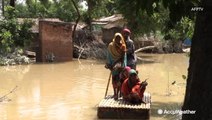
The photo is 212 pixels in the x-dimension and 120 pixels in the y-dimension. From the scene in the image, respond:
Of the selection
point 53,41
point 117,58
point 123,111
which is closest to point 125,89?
point 123,111

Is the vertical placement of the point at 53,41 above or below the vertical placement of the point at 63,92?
above

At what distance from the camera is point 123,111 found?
25.9 feet

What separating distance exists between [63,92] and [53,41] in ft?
36.1

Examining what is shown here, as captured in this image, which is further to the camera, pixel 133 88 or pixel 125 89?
pixel 125 89

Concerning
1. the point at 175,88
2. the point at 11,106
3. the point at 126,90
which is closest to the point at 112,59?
the point at 126,90

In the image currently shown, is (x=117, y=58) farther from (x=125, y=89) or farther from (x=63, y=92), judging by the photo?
(x=63, y=92)

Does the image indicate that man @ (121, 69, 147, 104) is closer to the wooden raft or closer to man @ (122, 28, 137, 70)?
the wooden raft

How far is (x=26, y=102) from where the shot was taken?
421 inches

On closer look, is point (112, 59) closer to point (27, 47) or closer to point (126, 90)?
point (126, 90)

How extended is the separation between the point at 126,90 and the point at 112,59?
3.58ft

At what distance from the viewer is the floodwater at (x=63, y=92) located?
9141 millimetres

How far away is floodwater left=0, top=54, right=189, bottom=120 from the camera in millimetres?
9141

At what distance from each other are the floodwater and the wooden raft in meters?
0.55

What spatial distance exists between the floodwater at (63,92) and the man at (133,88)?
662 mm
